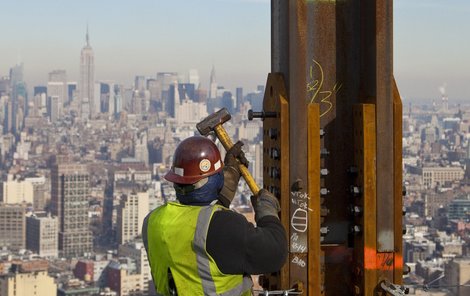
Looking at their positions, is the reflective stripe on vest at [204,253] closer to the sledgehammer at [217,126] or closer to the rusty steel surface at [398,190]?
the sledgehammer at [217,126]

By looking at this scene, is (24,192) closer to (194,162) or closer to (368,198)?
(368,198)

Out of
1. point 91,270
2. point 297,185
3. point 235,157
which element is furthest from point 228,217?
point 91,270

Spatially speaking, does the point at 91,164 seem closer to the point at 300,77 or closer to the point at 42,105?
the point at 42,105

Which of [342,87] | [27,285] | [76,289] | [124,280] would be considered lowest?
[76,289]

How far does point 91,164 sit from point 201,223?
83086 millimetres

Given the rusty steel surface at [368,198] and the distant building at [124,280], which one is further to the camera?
the distant building at [124,280]

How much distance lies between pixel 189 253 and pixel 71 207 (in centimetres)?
6718

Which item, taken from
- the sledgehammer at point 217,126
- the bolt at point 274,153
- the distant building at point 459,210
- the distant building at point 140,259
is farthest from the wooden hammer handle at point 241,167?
the distant building at point 459,210

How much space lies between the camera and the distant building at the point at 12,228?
63.3m

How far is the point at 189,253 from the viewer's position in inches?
89.8

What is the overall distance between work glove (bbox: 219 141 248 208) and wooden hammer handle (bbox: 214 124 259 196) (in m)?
0.02

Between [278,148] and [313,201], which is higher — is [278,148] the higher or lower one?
the higher one

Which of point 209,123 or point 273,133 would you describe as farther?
point 273,133

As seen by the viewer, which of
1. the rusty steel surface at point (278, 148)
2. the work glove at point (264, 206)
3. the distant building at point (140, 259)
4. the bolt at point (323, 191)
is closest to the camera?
the work glove at point (264, 206)
